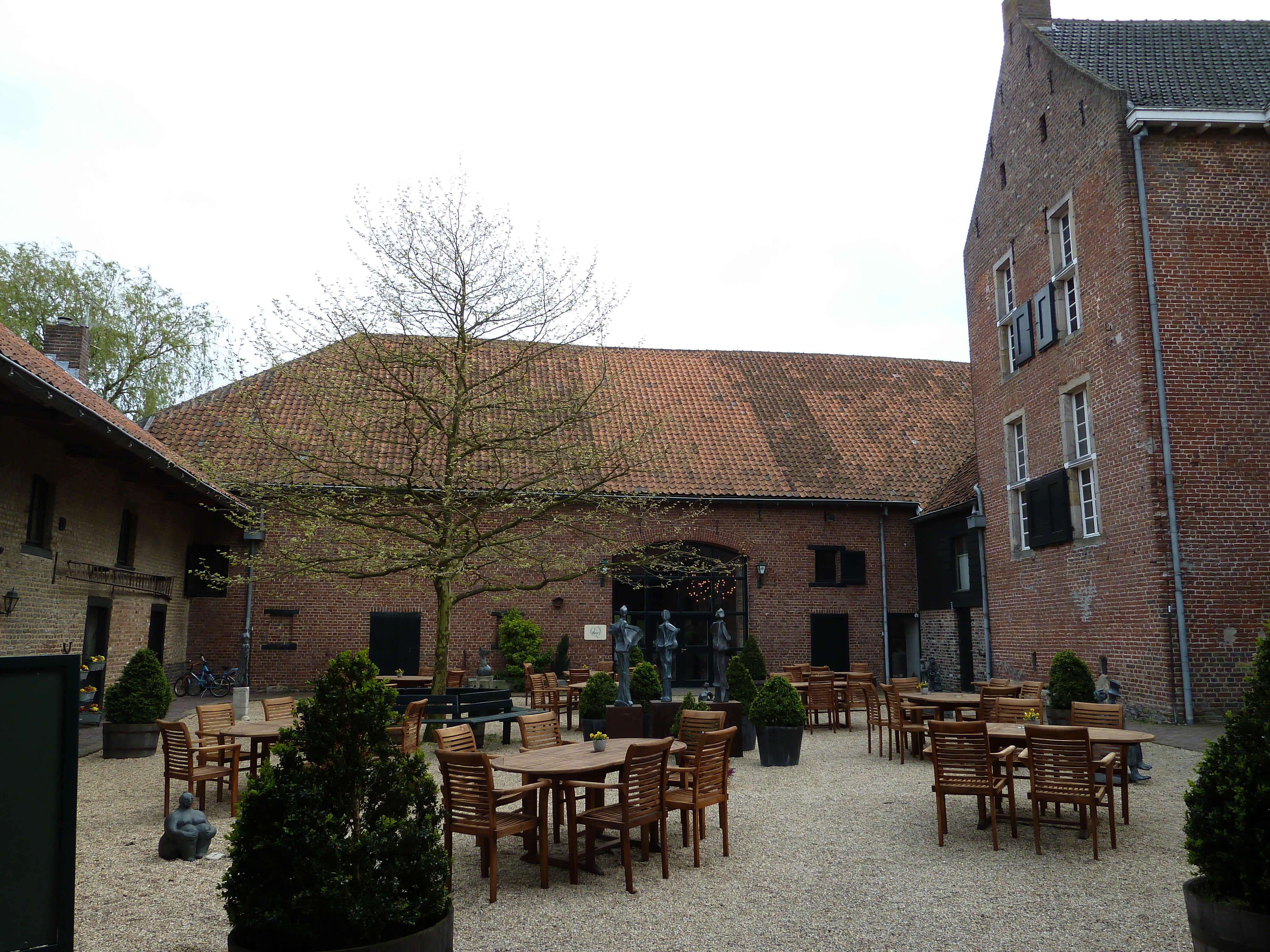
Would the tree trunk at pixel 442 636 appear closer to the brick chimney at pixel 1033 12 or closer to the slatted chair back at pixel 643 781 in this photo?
the slatted chair back at pixel 643 781

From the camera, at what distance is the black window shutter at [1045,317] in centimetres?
1585

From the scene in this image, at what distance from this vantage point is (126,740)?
11250 mm

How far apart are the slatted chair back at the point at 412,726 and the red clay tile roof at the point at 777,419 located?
10.9 m

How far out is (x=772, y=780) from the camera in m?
9.52

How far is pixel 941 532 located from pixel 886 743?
31.1 ft

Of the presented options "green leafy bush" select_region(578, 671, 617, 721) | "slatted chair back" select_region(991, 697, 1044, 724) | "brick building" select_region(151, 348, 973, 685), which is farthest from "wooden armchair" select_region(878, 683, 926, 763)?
"brick building" select_region(151, 348, 973, 685)

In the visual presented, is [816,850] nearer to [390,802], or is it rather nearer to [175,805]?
[390,802]

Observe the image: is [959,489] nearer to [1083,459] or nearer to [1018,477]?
[1018,477]

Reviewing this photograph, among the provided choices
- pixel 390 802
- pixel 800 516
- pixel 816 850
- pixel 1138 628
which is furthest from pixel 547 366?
pixel 390 802

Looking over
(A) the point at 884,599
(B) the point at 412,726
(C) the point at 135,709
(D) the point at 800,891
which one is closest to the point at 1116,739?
(D) the point at 800,891

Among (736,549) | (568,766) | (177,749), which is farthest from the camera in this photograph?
(736,549)

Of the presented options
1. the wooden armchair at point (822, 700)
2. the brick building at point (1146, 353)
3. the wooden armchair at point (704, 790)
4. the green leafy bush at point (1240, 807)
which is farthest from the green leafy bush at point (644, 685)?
the green leafy bush at point (1240, 807)

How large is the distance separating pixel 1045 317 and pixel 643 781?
1343 cm

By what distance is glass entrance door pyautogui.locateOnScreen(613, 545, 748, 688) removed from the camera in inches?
846
